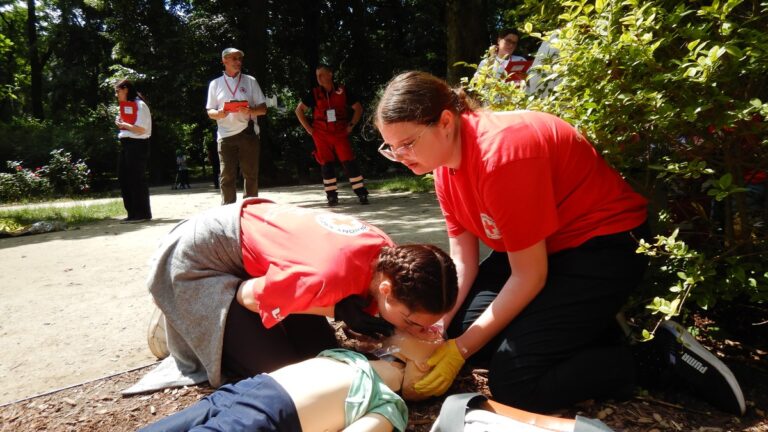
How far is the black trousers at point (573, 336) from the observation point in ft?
6.79

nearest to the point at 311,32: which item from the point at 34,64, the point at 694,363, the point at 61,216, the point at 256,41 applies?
the point at 256,41

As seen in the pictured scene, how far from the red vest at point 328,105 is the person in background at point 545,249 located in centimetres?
560

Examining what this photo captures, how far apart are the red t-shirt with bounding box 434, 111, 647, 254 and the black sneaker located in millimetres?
470

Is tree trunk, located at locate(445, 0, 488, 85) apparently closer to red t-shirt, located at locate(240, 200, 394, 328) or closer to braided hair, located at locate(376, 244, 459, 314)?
red t-shirt, located at locate(240, 200, 394, 328)

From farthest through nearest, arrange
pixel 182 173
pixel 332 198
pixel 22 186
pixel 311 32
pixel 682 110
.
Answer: pixel 182 173 → pixel 311 32 → pixel 22 186 → pixel 332 198 → pixel 682 110

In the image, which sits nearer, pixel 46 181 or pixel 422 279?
pixel 422 279

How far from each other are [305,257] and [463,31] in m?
6.11

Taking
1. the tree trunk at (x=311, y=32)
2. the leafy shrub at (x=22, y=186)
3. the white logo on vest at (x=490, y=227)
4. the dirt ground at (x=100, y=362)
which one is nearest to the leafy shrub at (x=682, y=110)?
the dirt ground at (x=100, y=362)

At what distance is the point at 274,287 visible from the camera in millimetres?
2035

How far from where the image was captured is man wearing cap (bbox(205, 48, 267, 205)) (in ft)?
20.9

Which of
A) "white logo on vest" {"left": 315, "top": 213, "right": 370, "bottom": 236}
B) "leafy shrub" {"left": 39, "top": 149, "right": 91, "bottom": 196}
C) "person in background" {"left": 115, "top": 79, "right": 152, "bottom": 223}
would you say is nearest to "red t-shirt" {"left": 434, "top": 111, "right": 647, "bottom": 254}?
"white logo on vest" {"left": 315, "top": 213, "right": 370, "bottom": 236}

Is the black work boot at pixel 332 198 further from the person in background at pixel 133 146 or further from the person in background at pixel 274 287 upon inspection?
the person in background at pixel 274 287

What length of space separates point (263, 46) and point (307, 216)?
12.1 meters

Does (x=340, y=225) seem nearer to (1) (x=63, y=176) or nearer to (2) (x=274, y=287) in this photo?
(2) (x=274, y=287)
